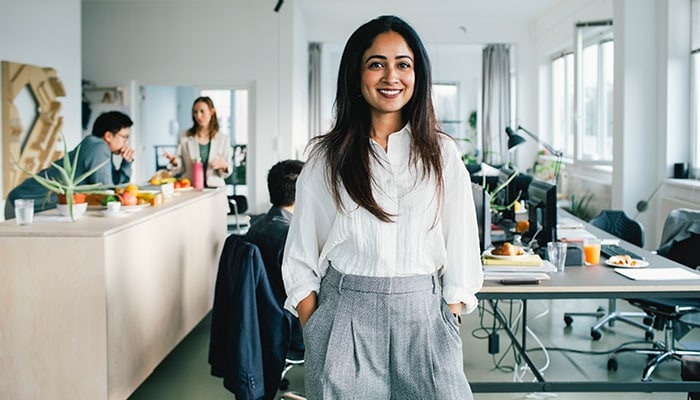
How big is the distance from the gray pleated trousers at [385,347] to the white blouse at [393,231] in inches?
1.9

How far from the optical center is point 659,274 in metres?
2.80

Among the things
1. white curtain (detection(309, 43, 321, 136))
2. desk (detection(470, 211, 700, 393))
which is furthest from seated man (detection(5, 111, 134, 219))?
white curtain (detection(309, 43, 321, 136))

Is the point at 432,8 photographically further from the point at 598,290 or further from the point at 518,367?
the point at 598,290

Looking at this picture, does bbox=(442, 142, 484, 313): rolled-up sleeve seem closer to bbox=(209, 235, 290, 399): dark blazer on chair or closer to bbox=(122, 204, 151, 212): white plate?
bbox=(209, 235, 290, 399): dark blazer on chair

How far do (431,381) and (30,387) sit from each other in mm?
1897

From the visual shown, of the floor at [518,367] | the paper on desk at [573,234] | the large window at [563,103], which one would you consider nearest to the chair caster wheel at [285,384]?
the floor at [518,367]

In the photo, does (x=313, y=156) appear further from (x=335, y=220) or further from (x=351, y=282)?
(x=351, y=282)

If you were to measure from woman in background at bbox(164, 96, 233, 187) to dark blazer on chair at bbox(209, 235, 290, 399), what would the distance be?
3.04m

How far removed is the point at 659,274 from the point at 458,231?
1.60 meters

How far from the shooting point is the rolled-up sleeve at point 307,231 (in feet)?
5.24

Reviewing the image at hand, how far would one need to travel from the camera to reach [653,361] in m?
3.58

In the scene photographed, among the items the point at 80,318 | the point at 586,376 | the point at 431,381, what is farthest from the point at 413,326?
the point at 586,376

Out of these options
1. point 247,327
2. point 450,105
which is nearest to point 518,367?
point 247,327

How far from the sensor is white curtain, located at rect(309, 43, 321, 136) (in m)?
10.6
